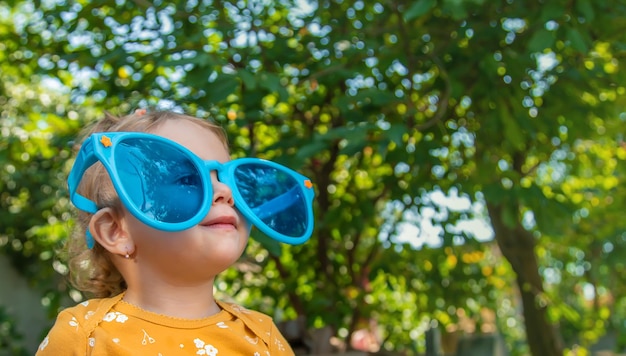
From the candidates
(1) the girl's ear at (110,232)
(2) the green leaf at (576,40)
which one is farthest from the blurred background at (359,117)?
(1) the girl's ear at (110,232)

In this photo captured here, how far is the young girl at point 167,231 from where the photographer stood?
1.40 meters

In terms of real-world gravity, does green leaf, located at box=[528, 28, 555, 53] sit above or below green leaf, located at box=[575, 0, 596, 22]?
below

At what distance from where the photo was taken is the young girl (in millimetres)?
1397

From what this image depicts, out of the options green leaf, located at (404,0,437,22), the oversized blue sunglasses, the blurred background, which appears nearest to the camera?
the oversized blue sunglasses

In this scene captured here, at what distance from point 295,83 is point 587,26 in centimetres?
108

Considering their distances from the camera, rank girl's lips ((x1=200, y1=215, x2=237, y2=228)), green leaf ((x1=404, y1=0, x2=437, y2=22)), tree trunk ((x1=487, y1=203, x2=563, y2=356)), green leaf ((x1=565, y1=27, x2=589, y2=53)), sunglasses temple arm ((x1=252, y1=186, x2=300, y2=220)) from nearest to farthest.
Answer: girl's lips ((x1=200, y1=215, x2=237, y2=228)), sunglasses temple arm ((x1=252, y1=186, x2=300, y2=220)), green leaf ((x1=404, y1=0, x2=437, y2=22)), green leaf ((x1=565, y1=27, x2=589, y2=53)), tree trunk ((x1=487, y1=203, x2=563, y2=356))

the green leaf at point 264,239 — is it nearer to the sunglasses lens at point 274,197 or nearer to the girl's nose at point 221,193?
the sunglasses lens at point 274,197

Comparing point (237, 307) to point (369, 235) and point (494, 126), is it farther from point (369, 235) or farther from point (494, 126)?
point (369, 235)

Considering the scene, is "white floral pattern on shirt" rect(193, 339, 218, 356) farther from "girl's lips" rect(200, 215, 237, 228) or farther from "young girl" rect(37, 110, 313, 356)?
"girl's lips" rect(200, 215, 237, 228)

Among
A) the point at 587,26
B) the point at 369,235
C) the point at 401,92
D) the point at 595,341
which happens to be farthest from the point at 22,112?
the point at 595,341

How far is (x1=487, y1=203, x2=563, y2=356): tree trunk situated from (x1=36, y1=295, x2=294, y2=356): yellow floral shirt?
2775 millimetres

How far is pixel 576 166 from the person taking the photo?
439 cm

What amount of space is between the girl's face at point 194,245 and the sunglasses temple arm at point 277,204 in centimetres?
6

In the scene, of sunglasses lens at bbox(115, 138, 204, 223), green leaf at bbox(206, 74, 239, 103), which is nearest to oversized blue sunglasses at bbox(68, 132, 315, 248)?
sunglasses lens at bbox(115, 138, 204, 223)
